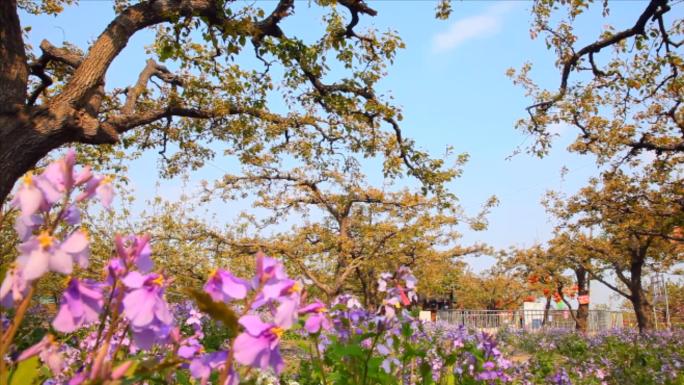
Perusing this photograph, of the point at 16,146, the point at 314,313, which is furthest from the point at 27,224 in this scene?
the point at 16,146

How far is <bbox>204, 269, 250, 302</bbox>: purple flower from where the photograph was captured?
3.15ft

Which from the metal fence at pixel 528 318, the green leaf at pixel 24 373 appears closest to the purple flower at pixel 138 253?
the green leaf at pixel 24 373

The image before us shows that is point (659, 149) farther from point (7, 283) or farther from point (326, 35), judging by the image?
point (7, 283)

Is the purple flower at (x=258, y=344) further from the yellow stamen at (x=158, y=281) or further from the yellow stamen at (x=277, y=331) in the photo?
the yellow stamen at (x=158, y=281)

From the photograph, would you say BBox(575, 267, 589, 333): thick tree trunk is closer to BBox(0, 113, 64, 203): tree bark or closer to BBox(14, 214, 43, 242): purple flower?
BBox(0, 113, 64, 203): tree bark

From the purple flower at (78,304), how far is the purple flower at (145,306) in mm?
54

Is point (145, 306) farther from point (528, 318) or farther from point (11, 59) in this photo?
point (528, 318)

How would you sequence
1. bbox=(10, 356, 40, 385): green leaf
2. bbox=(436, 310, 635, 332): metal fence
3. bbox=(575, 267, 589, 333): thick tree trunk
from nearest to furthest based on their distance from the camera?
bbox=(10, 356, 40, 385): green leaf
bbox=(575, 267, 589, 333): thick tree trunk
bbox=(436, 310, 635, 332): metal fence

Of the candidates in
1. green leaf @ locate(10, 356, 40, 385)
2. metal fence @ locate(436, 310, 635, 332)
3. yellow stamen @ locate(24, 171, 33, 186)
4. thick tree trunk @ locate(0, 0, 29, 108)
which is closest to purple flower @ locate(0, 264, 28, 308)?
yellow stamen @ locate(24, 171, 33, 186)

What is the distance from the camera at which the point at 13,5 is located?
582 centimetres

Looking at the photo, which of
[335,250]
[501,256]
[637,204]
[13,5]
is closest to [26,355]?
[13,5]

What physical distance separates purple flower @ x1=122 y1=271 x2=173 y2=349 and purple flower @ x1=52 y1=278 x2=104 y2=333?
0.05m

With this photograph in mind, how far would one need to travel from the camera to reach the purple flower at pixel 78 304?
0.88 metres

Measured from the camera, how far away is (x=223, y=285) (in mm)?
966
